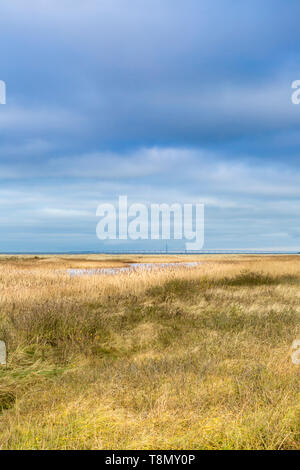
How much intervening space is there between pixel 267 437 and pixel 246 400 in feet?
3.53

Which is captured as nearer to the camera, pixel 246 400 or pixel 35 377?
pixel 246 400

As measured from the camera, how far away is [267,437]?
3924 mm

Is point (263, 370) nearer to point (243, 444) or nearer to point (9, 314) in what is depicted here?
point (243, 444)

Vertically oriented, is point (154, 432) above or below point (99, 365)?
above

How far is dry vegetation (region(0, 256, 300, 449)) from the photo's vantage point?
4.09 m

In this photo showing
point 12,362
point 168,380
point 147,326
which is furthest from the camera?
point 147,326

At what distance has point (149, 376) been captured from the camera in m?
5.98

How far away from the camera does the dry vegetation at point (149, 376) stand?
4.09 metres

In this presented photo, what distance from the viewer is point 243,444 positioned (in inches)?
154
